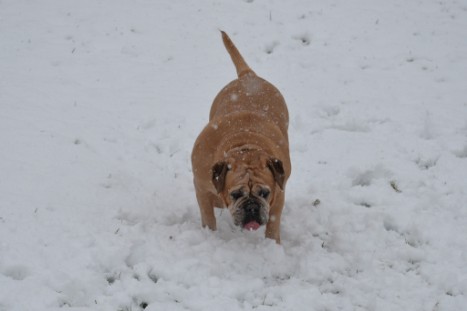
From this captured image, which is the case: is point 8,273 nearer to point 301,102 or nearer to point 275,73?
point 301,102

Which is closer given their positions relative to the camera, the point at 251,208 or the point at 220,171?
the point at 251,208

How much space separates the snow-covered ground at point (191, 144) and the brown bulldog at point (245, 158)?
454mm

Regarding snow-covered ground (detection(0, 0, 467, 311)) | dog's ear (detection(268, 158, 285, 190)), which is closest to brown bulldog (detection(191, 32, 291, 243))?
dog's ear (detection(268, 158, 285, 190))

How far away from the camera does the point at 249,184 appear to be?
4113 mm

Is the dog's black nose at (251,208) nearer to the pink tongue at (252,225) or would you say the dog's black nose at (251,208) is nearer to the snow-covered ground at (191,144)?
the pink tongue at (252,225)

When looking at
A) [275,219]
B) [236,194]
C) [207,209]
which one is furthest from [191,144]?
[236,194]

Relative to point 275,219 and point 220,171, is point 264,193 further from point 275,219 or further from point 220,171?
point 275,219

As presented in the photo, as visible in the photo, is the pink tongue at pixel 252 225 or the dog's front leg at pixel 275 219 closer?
the pink tongue at pixel 252 225

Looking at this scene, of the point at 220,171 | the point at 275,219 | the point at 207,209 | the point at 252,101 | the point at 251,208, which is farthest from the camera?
the point at 252,101

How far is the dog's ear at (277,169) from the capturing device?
4223mm

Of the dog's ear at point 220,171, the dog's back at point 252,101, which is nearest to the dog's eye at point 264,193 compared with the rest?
the dog's ear at point 220,171

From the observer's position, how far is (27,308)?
3721 millimetres

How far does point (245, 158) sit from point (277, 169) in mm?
261

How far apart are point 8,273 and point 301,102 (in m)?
4.45
